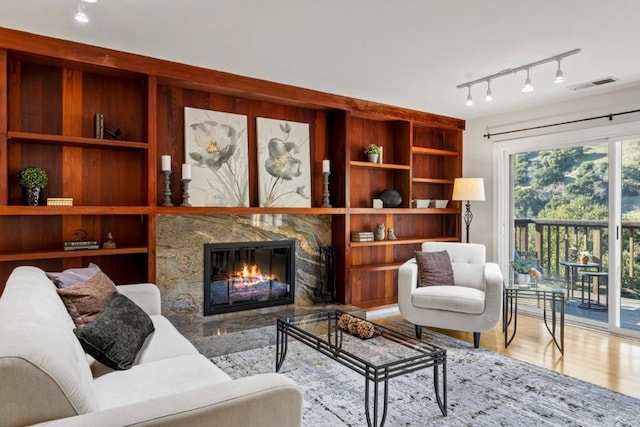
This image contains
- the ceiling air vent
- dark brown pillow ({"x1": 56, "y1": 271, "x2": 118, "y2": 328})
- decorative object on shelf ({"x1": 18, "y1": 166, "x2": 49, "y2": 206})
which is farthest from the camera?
the ceiling air vent

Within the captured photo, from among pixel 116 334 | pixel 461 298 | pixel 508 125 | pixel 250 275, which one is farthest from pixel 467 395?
pixel 508 125

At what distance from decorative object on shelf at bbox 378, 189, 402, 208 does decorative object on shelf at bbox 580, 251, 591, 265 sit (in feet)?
6.70

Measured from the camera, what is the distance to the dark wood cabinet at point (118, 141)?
3.02 meters

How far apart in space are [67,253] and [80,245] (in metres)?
0.14

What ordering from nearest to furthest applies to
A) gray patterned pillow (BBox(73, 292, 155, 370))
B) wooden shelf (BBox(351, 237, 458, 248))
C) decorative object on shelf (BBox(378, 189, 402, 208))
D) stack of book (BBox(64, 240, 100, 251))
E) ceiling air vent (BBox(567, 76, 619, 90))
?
1. gray patterned pillow (BBox(73, 292, 155, 370))
2. stack of book (BBox(64, 240, 100, 251))
3. ceiling air vent (BBox(567, 76, 619, 90))
4. wooden shelf (BBox(351, 237, 458, 248))
5. decorative object on shelf (BBox(378, 189, 402, 208))

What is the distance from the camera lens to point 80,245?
314cm

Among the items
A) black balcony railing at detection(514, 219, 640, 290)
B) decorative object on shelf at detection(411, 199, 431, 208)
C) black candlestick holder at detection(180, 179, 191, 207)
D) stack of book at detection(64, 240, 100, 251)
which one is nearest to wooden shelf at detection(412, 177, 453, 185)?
decorative object on shelf at detection(411, 199, 431, 208)

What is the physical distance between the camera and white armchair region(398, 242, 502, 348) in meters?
3.46

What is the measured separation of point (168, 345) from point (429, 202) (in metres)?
3.95

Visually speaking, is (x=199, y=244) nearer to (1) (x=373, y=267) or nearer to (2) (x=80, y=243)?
(2) (x=80, y=243)

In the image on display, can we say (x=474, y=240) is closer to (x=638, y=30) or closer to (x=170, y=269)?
(x=638, y=30)

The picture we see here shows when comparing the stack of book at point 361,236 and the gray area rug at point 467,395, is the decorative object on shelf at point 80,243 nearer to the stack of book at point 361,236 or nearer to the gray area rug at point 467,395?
the gray area rug at point 467,395

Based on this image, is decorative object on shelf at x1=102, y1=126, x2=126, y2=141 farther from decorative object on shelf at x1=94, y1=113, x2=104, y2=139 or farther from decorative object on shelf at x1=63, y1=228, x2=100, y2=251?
decorative object on shelf at x1=63, y1=228, x2=100, y2=251

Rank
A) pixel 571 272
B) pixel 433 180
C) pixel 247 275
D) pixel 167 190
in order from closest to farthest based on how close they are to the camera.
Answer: pixel 167 190
pixel 247 275
pixel 571 272
pixel 433 180
